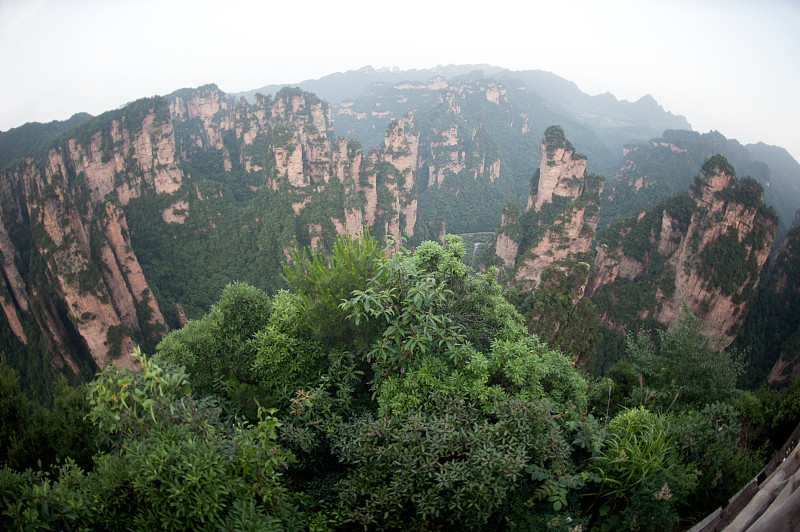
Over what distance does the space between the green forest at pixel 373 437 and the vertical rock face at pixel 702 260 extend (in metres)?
28.1

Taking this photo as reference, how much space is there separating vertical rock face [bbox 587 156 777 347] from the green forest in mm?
28120

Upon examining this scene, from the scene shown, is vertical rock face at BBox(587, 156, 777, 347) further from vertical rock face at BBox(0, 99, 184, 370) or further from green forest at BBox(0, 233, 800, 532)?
vertical rock face at BBox(0, 99, 184, 370)

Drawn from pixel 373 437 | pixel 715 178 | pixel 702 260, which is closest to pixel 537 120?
pixel 715 178

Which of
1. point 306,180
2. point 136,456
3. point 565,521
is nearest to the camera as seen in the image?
point 136,456

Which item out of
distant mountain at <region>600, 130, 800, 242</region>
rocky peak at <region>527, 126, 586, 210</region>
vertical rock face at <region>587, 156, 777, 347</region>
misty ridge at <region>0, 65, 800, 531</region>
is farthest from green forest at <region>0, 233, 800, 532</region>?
distant mountain at <region>600, 130, 800, 242</region>

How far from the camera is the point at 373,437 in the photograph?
620cm

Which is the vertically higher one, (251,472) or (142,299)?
(251,472)

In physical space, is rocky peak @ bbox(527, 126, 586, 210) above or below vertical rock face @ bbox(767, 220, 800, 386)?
above

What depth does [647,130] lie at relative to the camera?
163875 millimetres

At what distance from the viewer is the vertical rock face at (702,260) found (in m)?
32.6

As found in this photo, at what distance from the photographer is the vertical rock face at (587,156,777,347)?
3259 cm

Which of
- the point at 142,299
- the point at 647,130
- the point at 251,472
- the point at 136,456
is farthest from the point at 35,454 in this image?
the point at 647,130

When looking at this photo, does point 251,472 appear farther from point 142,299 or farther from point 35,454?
point 142,299

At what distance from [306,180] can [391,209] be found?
12.7 m
